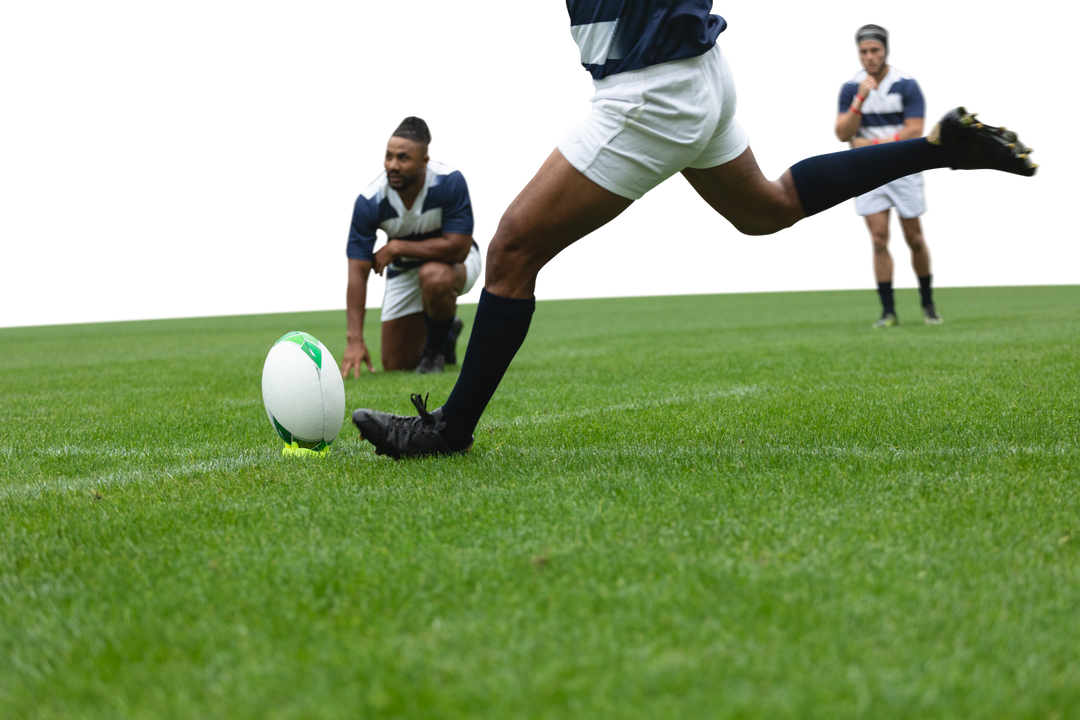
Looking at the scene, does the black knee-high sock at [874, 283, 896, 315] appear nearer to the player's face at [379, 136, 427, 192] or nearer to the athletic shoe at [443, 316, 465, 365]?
the athletic shoe at [443, 316, 465, 365]

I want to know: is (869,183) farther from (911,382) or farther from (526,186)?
(911,382)

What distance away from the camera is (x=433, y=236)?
6500 mm

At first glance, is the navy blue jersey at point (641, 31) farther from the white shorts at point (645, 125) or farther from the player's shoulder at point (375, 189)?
the player's shoulder at point (375, 189)

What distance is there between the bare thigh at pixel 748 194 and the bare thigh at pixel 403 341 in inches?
150

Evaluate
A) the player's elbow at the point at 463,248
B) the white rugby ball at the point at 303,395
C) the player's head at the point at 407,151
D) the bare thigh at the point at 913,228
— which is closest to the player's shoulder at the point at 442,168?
the player's head at the point at 407,151

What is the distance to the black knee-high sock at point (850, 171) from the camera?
122 inches

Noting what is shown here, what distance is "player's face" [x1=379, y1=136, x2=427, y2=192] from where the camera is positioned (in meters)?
5.97

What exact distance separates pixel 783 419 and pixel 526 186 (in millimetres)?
1490

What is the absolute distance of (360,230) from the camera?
246 inches

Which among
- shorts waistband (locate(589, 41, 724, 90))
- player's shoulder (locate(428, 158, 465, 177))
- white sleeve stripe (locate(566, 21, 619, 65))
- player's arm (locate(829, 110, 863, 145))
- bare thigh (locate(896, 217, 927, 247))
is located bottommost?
bare thigh (locate(896, 217, 927, 247))

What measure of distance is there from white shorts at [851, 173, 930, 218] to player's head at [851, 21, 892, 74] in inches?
43.3

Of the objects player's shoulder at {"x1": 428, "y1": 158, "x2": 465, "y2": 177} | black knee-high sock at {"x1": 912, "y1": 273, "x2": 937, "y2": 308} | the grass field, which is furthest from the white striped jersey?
the grass field

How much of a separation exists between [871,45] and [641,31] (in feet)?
20.3

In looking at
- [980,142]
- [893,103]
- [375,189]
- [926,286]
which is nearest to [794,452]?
[980,142]
